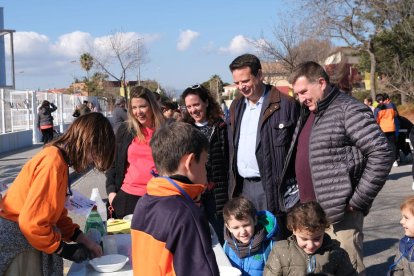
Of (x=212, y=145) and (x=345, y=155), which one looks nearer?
(x=345, y=155)

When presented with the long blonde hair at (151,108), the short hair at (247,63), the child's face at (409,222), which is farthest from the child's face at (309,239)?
the long blonde hair at (151,108)

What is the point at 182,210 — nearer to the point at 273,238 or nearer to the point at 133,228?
the point at 133,228

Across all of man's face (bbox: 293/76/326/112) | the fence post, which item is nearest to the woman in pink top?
man's face (bbox: 293/76/326/112)

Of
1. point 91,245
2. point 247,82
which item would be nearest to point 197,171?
point 91,245

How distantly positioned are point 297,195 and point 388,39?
99.7 ft

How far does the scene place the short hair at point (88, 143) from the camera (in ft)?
8.69

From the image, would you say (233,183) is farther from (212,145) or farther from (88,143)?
(88,143)

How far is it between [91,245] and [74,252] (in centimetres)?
22

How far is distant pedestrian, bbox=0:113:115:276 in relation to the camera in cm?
249

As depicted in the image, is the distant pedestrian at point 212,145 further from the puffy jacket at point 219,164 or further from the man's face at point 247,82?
the man's face at point 247,82

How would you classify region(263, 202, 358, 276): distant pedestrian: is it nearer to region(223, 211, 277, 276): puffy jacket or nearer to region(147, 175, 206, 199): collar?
region(223, 211, 277, 276): puffy jacket

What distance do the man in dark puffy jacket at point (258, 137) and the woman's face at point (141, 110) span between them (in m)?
0.79

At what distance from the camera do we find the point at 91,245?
2924 mm

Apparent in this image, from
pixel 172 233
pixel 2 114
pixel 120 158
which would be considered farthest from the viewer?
pixel 2 114
